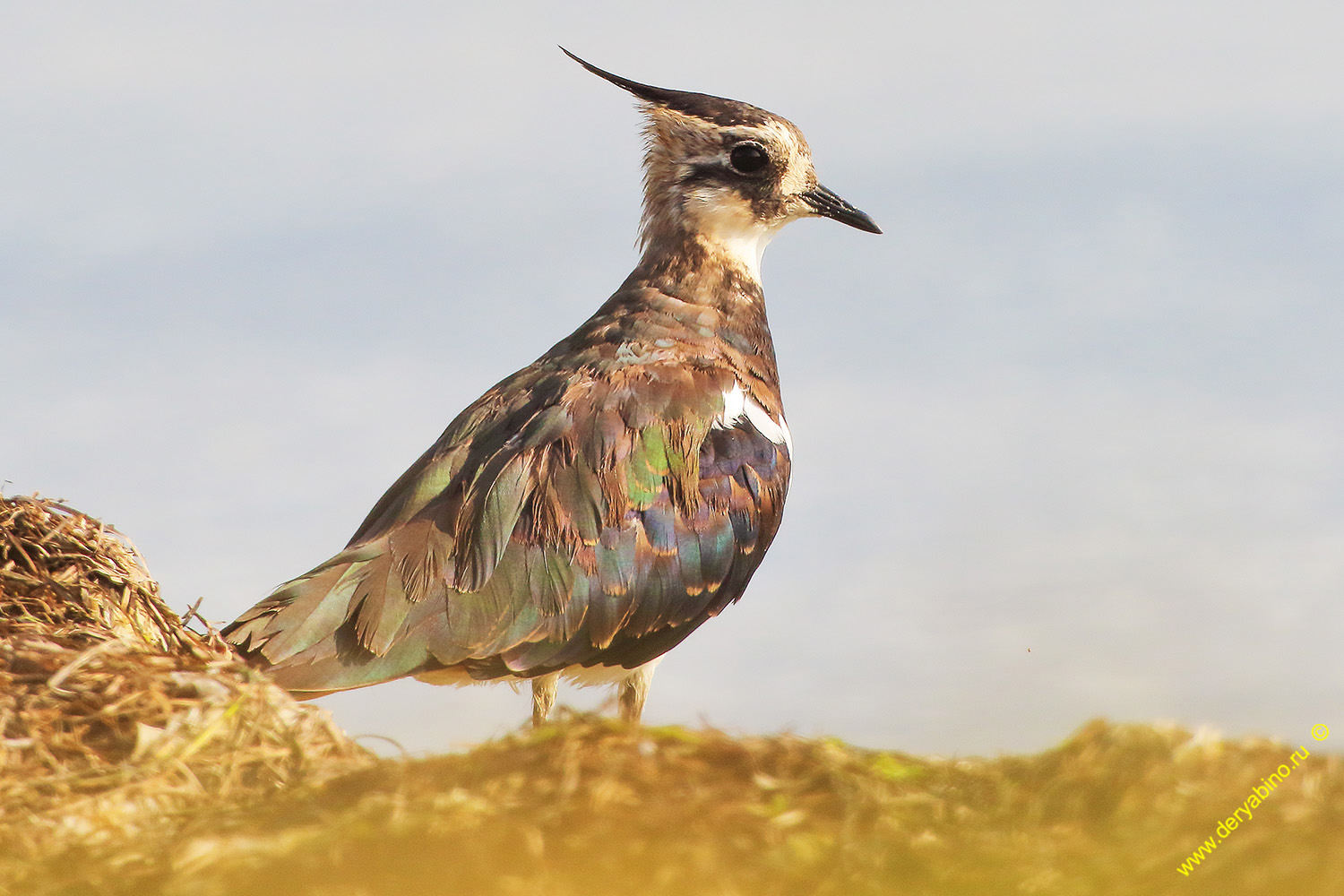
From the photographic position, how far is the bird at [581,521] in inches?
263

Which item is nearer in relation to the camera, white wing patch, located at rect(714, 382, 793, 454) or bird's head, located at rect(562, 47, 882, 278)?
white wing patch, located at rect(714, 382, 793, 454)

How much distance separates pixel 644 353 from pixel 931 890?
15.2ft

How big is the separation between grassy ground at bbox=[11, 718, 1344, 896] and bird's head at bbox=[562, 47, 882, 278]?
16.3 ft

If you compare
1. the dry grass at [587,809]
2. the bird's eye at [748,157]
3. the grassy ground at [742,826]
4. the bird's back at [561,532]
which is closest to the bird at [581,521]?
the bird's back at [561,532]

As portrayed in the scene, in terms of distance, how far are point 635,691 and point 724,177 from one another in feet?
12.1

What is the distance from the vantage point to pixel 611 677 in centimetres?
755

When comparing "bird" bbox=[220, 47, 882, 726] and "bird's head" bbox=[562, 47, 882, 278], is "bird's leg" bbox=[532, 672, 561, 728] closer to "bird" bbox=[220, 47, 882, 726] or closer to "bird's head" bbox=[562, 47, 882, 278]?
"bird" bbox=[220, 47, 882, 726]

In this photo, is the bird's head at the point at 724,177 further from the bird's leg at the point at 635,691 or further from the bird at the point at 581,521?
the bird's leg at the point at 635,691

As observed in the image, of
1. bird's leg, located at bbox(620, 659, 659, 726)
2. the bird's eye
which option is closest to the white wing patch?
bird's leg, located at bbox(620, 659, 659, 726)

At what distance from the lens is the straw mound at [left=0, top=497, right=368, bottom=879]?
171 inches

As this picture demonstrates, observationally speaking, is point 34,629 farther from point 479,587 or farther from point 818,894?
point 818,894

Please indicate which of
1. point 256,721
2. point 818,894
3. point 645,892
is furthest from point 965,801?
point 256,721

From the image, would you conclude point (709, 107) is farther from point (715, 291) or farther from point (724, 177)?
point (715, 291)

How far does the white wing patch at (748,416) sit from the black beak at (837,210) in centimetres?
189
